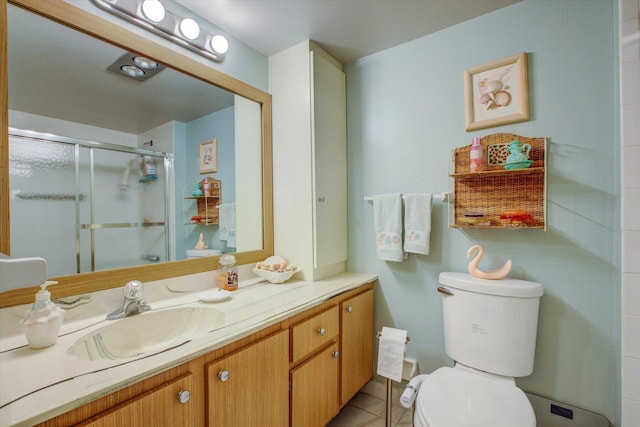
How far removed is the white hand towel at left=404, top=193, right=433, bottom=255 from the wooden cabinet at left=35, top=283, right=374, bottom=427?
414 millimetres

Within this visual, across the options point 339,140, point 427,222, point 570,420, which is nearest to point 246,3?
point 339,140

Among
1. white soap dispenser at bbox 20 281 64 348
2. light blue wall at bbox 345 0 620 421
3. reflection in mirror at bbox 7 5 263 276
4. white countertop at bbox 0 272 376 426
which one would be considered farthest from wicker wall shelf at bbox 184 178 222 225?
light blue wall at bbox 345 0 620 421

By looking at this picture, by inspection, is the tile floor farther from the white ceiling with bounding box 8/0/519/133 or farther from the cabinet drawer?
the white ceiling with bounding box 8/0/519/133

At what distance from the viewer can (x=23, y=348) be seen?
0.85 meters

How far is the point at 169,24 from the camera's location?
4.39 ft

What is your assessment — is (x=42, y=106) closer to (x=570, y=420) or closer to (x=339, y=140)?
(x=339, y=140)

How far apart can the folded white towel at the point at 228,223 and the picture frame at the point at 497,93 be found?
1.40m

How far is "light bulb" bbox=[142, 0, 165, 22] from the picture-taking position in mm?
1240

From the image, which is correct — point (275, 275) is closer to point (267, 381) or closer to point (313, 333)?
point (313, 333)

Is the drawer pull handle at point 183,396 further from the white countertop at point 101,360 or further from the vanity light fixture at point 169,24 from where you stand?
the vanity light fixture at point 169,24

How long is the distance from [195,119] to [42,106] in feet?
1.98

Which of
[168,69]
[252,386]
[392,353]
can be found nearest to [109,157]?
[168,69]

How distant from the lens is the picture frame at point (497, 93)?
1.40 metres

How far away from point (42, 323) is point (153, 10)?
4.26ft
